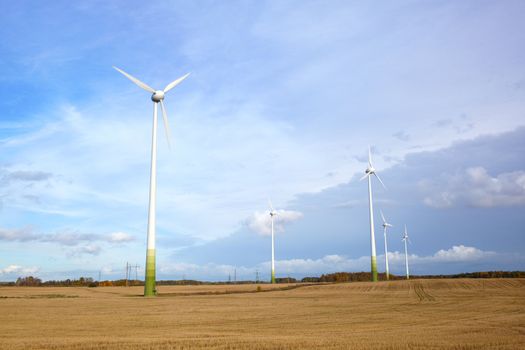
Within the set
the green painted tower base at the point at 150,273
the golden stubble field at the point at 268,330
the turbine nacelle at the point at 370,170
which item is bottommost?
the golden stubble field at the point at 268,330

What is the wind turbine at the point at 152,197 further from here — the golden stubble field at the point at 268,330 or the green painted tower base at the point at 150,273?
the golden stubble field at the point at 268,330

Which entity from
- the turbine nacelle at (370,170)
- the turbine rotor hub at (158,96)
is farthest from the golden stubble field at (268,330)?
the turbine nacelle at (370,170)

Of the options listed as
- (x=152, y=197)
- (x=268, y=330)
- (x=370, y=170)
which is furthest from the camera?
(x=370, y=170)

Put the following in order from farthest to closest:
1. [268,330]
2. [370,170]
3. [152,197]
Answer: [370,170]
[152,197]
[268,330]

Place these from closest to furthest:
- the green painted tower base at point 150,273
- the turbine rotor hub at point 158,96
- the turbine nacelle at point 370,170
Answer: the green painted tower base at point 150,273, the turbine rotor hub at point 158,96, the turbine nacelle at point 370,170

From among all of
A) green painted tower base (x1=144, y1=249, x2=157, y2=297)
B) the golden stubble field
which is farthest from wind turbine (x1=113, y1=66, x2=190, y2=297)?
the golden stubble field

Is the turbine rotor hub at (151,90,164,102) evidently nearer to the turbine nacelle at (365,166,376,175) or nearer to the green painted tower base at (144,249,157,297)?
the green painted tower base at (144,249,157,297)

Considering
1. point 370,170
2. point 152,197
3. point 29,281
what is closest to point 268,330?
point 152,197

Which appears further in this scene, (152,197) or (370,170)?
(370,170)

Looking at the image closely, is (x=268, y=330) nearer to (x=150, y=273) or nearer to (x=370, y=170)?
(x=150, y=273)

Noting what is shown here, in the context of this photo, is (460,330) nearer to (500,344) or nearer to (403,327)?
(403,327)

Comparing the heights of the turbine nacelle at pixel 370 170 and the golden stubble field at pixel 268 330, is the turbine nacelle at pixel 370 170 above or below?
above

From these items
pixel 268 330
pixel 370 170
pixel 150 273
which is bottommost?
pixel 268 330

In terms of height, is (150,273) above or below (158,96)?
below
